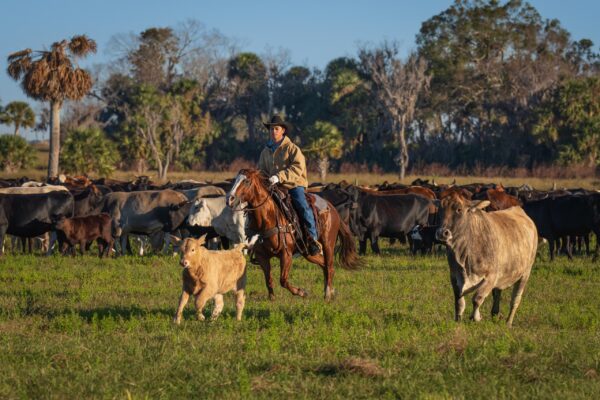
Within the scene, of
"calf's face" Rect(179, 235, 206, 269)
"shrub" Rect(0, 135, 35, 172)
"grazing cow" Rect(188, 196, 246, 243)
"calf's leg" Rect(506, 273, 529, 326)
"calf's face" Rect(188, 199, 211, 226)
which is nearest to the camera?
"calf's face" Rect(179, 235, 206, 269)

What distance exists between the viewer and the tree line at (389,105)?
62594 millimetres

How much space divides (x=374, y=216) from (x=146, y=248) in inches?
230

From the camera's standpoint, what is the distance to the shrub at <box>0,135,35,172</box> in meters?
55.8

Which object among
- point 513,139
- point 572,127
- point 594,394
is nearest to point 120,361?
point 594,394

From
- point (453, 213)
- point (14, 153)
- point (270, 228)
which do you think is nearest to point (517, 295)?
point (453, 213)

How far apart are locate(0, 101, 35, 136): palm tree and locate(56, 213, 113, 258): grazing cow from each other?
1992 inches

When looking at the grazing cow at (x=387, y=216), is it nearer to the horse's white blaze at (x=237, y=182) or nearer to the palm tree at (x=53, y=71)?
the horse's white blaze at (x=237, y=182)

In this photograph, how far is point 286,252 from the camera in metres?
11.9

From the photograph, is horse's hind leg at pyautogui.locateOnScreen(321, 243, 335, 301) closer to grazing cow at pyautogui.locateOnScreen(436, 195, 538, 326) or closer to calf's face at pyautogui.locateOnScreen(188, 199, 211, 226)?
grazing cow at pyautogui.locateOnScreen(436, 195, 538, 326)

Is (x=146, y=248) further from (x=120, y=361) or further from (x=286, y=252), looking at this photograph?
(x=120, y=361)

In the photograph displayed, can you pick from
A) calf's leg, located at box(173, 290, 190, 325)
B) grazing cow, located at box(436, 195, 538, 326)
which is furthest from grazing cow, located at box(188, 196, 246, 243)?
grazing cow, located at box(436, 195, 538, 326)

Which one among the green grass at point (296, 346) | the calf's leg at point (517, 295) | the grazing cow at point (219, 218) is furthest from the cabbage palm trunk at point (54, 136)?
the calf's leg at point (517, 295)

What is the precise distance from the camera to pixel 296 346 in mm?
8547

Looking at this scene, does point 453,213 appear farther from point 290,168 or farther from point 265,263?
point 265,263
